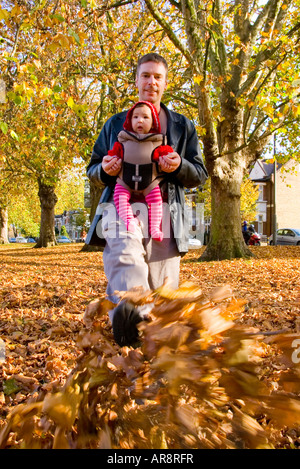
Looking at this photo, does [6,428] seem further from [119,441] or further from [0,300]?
[0,300]

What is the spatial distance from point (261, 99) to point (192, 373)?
886 cm

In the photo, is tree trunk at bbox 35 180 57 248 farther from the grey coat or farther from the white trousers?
the white trousers

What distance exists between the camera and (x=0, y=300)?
606 centimetres

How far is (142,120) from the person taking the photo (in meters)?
2.46

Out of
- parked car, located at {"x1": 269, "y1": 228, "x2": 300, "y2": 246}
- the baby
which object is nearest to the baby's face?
the baby

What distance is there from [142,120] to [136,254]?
0.84 meters

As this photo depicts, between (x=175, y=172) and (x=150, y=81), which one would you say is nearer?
(x=175, y=172)

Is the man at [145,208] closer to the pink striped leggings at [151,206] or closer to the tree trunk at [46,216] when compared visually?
the pink striped leggings at [151,206]

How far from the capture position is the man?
7.20ft

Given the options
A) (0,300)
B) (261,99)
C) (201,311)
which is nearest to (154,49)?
(261,99)

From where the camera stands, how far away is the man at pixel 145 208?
2195 millimetres

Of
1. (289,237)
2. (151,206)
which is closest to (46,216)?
(289,237)

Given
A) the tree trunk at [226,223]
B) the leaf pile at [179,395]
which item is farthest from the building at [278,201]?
the leaf pile at [179,395]

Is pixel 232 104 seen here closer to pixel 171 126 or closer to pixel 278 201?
pixel 171 126
